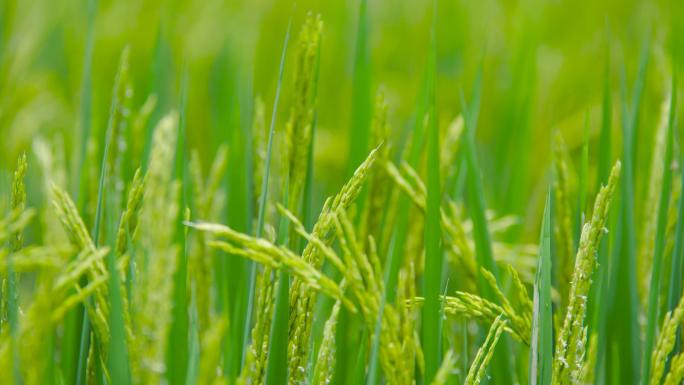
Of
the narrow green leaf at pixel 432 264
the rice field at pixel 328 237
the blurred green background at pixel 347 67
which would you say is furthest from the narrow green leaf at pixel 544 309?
the blurred green background at pixel 347 67

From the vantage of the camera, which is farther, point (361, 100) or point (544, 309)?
point (361, 100)

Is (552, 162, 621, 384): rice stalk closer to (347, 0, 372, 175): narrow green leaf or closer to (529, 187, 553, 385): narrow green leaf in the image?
(529, 187, 553, 385): narrow green leaf

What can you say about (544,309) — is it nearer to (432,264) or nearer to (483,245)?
(432,264)

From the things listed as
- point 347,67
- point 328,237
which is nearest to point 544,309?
point 328,237

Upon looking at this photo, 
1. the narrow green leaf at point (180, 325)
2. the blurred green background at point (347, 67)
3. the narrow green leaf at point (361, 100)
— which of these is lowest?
the narrow green leaf at point (180, 325)

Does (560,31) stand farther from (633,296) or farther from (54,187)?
(54,187)

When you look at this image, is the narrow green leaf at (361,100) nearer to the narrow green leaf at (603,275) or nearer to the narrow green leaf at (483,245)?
the narrow green leaf at (483,245)
